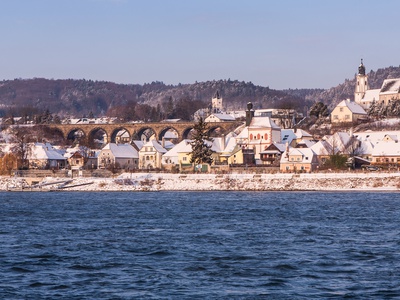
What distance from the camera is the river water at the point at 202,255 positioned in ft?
69.3

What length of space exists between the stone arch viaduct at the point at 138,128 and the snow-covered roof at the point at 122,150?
94.4 ft

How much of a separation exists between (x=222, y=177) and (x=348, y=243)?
164ft

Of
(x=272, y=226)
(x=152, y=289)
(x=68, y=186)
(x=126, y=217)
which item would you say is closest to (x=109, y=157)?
(x=68, y=186)

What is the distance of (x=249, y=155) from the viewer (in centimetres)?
10250

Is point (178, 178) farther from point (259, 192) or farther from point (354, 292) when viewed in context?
point (354, 292)

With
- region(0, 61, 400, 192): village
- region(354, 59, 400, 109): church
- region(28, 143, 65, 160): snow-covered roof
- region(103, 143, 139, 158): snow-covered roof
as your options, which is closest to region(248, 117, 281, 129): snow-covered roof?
region(0, 61, 400, 192): village

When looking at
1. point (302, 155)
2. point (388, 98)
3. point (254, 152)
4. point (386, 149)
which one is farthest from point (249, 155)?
point (388, 98)

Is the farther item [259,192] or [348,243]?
[259,192]

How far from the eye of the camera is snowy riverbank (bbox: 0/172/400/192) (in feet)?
241

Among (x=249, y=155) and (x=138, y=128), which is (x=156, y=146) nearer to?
(x=249, y=155)

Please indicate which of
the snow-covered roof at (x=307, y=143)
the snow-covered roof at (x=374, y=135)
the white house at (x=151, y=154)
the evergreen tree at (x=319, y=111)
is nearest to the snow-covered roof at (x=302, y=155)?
the snow-covered roof at (x=307, y=143)

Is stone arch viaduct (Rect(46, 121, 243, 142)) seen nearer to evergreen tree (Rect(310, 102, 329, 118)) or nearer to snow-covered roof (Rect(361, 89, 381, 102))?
evergreen tree (Rect(310, 102, 329, 118))

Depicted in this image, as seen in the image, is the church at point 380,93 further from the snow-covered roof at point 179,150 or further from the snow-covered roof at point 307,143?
the snow-covered roof at point 179,150

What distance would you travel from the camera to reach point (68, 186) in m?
82.8
